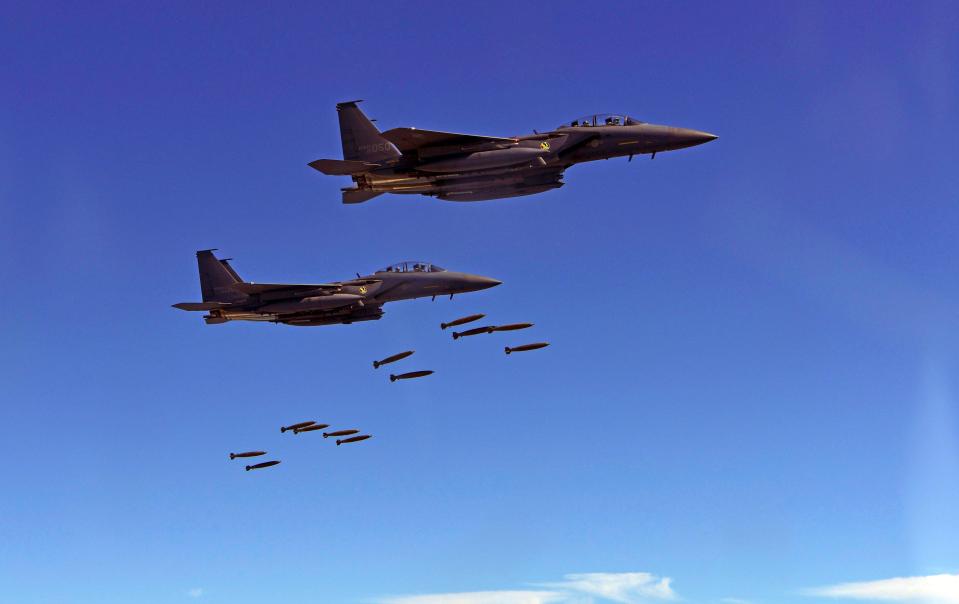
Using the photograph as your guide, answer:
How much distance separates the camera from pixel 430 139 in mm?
66000

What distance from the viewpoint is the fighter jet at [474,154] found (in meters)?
66.2

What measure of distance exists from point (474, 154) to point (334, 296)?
Result: 12.9m

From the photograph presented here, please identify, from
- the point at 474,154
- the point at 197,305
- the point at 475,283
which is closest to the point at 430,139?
the point at 474,154

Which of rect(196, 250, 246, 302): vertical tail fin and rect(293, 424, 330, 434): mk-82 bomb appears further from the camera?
rect(293, 424, 330, 434): mk-82 bomb

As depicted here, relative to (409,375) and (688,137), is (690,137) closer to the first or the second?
(688,137)

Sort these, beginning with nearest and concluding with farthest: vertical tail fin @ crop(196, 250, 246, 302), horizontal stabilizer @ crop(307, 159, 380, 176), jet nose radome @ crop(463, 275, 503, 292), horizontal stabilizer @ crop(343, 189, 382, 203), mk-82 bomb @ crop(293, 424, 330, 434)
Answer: horizontal stabilizer @ crop(307, 159, 380, 176)
horizontal stabilizer @ crop(343, 189, 382, 203)
jet nose radome @ crop(463, 275, 503, 292)
vertical tail fin @ crop(196, 250, 246, 302)
mk-82 bomb @ crop(293, 424, 330, 434)

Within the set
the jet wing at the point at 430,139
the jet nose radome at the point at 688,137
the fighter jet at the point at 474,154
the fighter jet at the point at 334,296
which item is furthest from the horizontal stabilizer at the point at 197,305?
the jet nose radome at the point at 688,137

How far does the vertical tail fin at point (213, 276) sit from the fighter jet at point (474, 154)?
1236cm

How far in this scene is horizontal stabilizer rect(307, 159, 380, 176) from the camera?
65250mm

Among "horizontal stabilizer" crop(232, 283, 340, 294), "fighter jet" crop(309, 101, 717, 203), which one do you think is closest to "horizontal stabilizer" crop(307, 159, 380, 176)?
"fighter jet" crop(309, 101, 717, 203)

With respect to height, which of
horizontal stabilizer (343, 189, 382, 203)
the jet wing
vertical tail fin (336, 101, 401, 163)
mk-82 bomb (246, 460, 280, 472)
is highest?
vertical tail fin (336, 101, 401, 163)

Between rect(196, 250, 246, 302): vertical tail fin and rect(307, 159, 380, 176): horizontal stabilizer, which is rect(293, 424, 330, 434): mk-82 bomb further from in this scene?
rect(307, 159, 380, 176): horizontal stabilizer

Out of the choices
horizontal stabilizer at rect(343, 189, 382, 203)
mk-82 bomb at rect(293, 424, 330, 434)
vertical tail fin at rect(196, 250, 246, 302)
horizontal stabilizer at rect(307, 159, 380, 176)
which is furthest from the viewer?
mk-82 bomb at rect(293, 424, 330, 434)

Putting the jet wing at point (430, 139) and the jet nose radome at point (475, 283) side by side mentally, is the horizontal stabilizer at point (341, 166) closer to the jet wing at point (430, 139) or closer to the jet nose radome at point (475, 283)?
the jet wing at point (430, 139)
